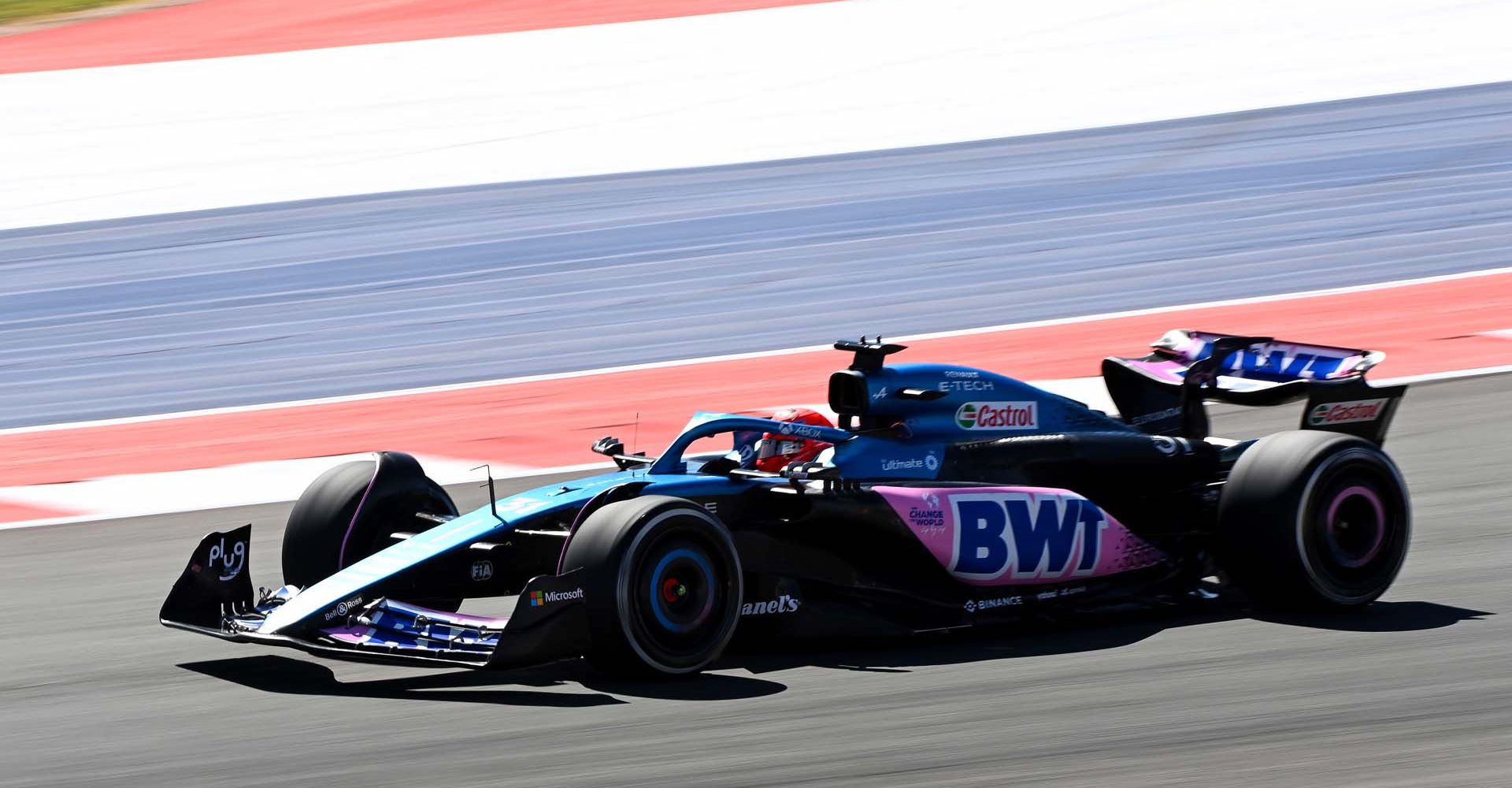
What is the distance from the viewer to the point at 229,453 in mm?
12383

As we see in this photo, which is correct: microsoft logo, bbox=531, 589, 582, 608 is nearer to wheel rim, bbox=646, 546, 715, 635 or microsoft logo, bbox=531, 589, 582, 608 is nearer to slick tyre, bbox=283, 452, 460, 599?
wheel rim, bbox=646, 546, 715, 635

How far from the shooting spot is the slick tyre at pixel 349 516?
756cm

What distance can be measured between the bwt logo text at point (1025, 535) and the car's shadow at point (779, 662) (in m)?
0.23

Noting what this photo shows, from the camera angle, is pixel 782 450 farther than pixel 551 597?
Yes

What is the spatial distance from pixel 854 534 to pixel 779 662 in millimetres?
510

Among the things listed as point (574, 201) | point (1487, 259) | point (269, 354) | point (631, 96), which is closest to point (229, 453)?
point (269, 354)

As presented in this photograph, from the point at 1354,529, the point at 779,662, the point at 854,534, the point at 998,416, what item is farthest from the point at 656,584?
the point at 1354,529

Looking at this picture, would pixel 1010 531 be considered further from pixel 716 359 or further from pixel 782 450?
pixel 716 359

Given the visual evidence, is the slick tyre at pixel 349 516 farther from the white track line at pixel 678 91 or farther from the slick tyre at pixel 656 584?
the white track line at pixel 678 91

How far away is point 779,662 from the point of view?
6.99m

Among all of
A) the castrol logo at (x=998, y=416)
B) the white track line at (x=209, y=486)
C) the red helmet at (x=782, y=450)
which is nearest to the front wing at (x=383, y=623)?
the red helmet at (x=782, y=450)

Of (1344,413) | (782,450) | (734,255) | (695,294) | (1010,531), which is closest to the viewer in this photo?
(1010,531)

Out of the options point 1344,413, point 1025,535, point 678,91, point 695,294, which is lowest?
point 1025,535

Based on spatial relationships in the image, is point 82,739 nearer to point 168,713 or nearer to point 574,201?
point 168,713
